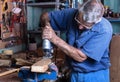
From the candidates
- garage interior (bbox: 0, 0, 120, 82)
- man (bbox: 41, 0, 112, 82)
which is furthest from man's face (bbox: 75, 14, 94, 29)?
garage interior (bbox: 0, 0, 120, 82)

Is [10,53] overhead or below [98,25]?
below

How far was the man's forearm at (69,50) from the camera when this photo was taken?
1.98 m

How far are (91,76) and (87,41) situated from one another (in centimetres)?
28

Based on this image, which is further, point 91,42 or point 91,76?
point 91,76

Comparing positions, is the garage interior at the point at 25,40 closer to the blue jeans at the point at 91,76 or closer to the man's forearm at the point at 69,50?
the blue jeans at the point at 91,76

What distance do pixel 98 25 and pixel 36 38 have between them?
Answer: 1711 mm

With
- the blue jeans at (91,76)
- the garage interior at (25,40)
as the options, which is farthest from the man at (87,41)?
the garage interior at (25,40)

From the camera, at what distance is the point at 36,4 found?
3467 millimetres

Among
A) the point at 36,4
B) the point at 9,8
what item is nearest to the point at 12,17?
the point at 9,8

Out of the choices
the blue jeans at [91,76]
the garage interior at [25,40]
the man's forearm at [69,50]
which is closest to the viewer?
the man's forearm at [69,50]

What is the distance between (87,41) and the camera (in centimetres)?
209

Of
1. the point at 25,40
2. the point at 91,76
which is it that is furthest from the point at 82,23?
the point at 25,40

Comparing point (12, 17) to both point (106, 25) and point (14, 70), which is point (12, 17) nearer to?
point (14, 70)

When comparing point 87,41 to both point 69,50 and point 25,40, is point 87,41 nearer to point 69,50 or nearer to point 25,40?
point 69,50
